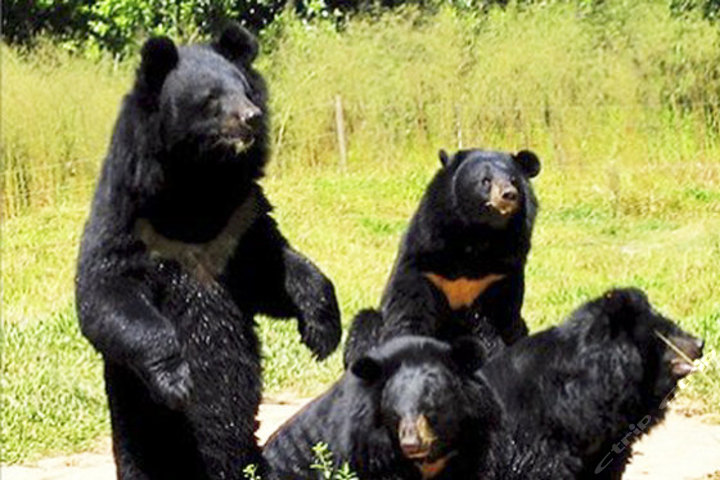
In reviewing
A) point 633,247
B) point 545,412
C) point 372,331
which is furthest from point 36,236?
point 545,412

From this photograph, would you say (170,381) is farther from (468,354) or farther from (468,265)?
(468,265)

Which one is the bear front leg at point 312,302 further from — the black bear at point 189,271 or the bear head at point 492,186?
the bear head at point 492,186

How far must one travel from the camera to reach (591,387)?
5.50m

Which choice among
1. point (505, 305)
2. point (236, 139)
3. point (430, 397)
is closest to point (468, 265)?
point (505, 305)

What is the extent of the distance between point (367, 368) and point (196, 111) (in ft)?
3.17

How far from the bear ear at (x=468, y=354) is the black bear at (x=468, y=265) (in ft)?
4.97

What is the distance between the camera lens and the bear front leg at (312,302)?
5.09 meters

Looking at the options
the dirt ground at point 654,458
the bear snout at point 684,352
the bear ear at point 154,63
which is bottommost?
the dirt ground at point 654,458

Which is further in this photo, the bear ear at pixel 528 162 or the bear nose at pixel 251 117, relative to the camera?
the bear ear at pixel 528 162

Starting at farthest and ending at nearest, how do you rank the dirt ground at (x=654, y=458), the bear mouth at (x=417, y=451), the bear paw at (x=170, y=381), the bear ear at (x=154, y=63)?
the dirt ground at (x=654, y=458), the bear mouth at (x=417, y=451), the bear ear at (x=154, y=63), the bear paw at (x=170, y=381)

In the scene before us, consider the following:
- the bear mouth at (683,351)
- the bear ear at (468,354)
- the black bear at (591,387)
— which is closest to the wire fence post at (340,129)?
the black bear at (591,387)

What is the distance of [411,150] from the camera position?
16500 mm

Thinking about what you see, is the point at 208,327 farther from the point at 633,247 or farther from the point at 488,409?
the point at 633,247

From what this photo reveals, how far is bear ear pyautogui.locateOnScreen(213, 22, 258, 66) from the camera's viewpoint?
501 cm
